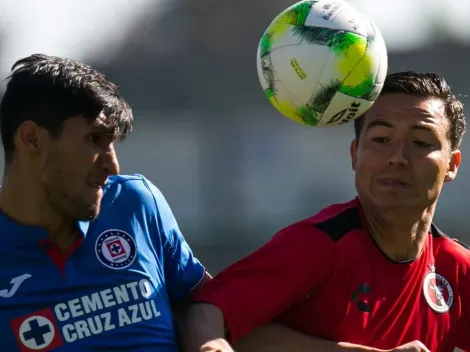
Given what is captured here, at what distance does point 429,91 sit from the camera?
6.43 meters

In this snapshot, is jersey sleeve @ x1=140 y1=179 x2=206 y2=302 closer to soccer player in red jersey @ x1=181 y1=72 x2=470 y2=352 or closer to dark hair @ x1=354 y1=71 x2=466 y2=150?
soccer player in red jersey @ x1=181 y1=72 x2=470 y2=352

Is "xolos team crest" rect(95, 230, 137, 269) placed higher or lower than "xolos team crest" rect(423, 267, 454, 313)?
higher

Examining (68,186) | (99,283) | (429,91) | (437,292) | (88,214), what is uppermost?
(429,91)

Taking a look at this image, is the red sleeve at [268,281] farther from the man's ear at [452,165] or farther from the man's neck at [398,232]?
the man's ear at [452,165]

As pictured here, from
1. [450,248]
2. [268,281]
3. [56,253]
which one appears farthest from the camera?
[450,248]

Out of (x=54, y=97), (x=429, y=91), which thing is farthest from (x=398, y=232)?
(x=54, y=97)

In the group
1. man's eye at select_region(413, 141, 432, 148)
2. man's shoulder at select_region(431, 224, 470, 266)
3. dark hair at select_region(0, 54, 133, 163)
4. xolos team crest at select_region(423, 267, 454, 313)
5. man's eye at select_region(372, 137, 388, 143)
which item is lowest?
xolos team crest at select_region(423, 267, 454, 313)

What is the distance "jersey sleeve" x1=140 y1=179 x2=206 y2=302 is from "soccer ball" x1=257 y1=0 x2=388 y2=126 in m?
0.84

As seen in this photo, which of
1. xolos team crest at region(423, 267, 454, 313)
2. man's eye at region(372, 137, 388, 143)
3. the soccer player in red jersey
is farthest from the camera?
xolos team crest at region(423, 267, 454, 313)

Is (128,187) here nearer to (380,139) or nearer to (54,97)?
(54,97)

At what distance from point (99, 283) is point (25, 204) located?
1.67 feet

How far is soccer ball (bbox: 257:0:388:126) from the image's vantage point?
6.16 m

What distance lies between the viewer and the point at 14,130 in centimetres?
582

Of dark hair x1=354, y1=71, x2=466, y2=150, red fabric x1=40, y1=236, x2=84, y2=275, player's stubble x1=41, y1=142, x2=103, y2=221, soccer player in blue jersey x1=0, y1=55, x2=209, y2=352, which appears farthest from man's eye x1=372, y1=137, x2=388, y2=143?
red fabric x1=40, y1=236, x2=84, y2=275
